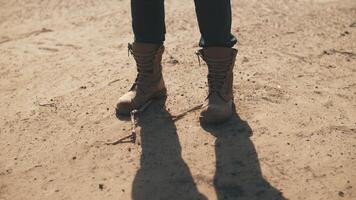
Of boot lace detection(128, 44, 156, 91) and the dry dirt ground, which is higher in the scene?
boot lace detection(128, 44, 156, 91)

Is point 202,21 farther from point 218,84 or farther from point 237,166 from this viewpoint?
point 237,166

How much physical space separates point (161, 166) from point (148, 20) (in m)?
0.77

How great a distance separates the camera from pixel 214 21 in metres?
2.21

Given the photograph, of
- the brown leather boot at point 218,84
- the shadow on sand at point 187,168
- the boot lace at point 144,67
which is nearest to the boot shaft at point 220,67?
the brown leather boot at point 218,84

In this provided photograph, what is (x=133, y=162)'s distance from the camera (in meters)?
2.18

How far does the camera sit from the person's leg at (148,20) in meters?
2.35

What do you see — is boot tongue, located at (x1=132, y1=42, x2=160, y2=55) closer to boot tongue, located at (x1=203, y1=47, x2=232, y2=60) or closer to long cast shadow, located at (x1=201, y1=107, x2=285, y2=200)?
boot tongue, located at (x1=203, y1=47, x2=232, y2=60)

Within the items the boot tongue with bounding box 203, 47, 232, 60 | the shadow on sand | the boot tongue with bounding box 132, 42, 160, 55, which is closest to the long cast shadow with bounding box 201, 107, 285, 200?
the shadow on sand

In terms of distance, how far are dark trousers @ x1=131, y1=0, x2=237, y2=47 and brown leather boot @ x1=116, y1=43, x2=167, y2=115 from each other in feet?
0.19

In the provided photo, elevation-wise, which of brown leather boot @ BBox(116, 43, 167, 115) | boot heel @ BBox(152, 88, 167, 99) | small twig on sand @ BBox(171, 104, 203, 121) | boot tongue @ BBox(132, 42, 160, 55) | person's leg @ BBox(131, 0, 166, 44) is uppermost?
person's leg @ BBox(131, 0, 166, 44)

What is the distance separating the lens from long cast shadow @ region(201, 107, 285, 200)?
192cm

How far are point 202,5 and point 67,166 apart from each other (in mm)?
1001

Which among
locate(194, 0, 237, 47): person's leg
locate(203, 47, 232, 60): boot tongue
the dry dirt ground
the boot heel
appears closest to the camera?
the dry dirt ground

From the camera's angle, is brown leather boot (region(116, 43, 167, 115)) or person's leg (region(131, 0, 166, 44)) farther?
brown leather boot (region(116, 43, 167, 115))
